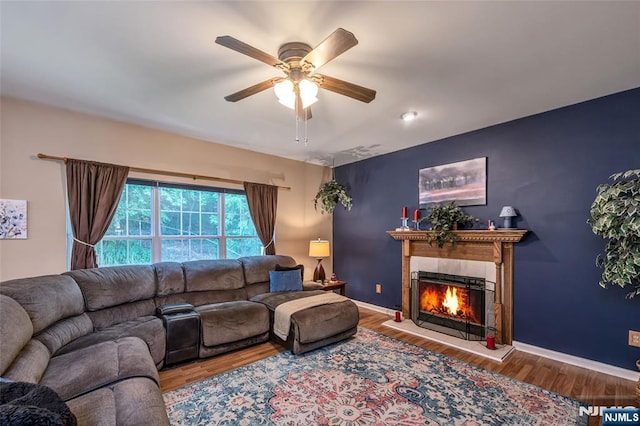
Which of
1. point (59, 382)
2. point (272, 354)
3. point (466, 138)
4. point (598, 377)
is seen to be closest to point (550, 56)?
point (466, 138)

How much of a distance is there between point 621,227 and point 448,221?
1.58 m

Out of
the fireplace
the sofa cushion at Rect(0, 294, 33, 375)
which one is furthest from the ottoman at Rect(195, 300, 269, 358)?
the fireplace

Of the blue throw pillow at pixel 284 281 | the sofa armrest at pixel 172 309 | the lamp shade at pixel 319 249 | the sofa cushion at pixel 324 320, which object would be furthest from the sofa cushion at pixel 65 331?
the lamp shade at pixel 319 249

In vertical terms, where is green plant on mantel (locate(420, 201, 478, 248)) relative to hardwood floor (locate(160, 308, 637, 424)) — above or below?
above

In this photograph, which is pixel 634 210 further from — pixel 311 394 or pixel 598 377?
pixel 311 394

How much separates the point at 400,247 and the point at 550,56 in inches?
117

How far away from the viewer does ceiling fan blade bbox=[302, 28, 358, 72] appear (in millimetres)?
1492

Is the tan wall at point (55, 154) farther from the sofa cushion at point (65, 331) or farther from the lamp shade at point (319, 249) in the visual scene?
the lamp shade at point (319, 249)

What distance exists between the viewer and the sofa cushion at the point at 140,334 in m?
2.37

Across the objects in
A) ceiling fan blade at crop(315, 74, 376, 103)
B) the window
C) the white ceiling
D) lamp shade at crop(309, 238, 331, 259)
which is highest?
the white ceiling

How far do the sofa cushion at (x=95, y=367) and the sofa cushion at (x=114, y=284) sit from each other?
0.66m

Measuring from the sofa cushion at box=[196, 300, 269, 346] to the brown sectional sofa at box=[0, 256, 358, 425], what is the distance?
10mm

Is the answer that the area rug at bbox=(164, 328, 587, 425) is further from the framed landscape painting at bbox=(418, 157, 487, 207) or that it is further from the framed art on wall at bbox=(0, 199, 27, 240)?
the framed art on wall at bbox=(0, 199, 27, 240)

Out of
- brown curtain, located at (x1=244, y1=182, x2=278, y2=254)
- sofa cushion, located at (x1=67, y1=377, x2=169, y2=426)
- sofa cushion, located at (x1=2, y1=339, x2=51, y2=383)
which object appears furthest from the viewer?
brown curtain, located at (x1=244, y1=182, x2=278, y2=254)
